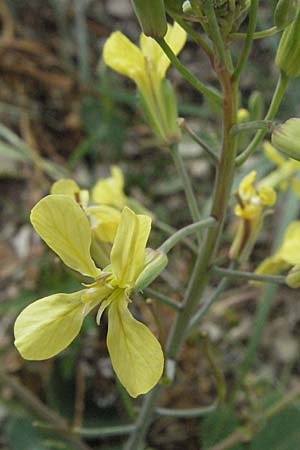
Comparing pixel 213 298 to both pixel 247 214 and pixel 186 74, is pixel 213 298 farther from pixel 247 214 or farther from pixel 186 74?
pixel 186 74

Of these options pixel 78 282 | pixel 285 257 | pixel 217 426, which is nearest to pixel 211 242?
pixel 285 257

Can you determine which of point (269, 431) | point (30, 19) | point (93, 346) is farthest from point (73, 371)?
point (30, 19)

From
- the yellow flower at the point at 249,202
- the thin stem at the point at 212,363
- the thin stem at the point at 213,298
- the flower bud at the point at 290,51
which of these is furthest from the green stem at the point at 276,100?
the thin stem at the point at 212,363

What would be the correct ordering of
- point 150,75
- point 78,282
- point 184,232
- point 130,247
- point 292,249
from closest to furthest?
point 130,247 → point 184,232 → point 150,75 → point 292,249 → point 78,282

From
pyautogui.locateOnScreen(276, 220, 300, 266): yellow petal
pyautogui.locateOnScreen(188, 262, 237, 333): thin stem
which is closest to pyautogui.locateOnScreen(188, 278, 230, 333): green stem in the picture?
pyautogui.locateOnScreen(188, 262, 237, 333): thin stem

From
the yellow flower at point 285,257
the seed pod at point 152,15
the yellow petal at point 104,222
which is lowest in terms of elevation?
the yellow flower at point 285,257

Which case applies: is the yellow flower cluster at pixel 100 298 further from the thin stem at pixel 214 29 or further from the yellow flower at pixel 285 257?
the yellow flower at pixel 285 257

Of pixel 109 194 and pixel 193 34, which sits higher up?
pixel 193 34
